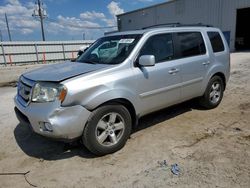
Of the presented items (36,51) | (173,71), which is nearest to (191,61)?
(173,71)

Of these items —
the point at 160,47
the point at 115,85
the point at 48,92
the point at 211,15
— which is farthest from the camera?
the point at 211,15

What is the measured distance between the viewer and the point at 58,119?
3.43 meters

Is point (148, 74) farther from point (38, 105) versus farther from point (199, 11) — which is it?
point (199, 11)

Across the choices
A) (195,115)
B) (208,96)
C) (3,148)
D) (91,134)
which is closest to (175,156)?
(91,134)

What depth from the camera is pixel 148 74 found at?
14.0 feet

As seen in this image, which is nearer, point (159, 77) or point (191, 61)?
point (159, 77)

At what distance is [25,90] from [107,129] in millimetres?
1464

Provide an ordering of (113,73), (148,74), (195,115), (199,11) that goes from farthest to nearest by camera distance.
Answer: (199,11) < (195,115) < (148,74) < (113,73)

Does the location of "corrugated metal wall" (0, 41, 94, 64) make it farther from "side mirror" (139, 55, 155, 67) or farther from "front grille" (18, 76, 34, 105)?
"side mirror" (139, 55, 155, 67)

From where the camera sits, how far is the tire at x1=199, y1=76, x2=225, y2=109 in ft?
18.6

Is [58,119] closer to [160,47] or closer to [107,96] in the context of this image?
[107,96]

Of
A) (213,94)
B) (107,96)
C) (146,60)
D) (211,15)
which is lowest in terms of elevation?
(213,94)

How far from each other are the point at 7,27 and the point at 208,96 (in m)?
67.1

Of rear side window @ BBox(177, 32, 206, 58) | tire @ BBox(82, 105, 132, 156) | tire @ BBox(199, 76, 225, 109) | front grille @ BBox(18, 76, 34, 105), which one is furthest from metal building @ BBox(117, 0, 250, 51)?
front grille @ BBox(18, 76, 34, 105)
